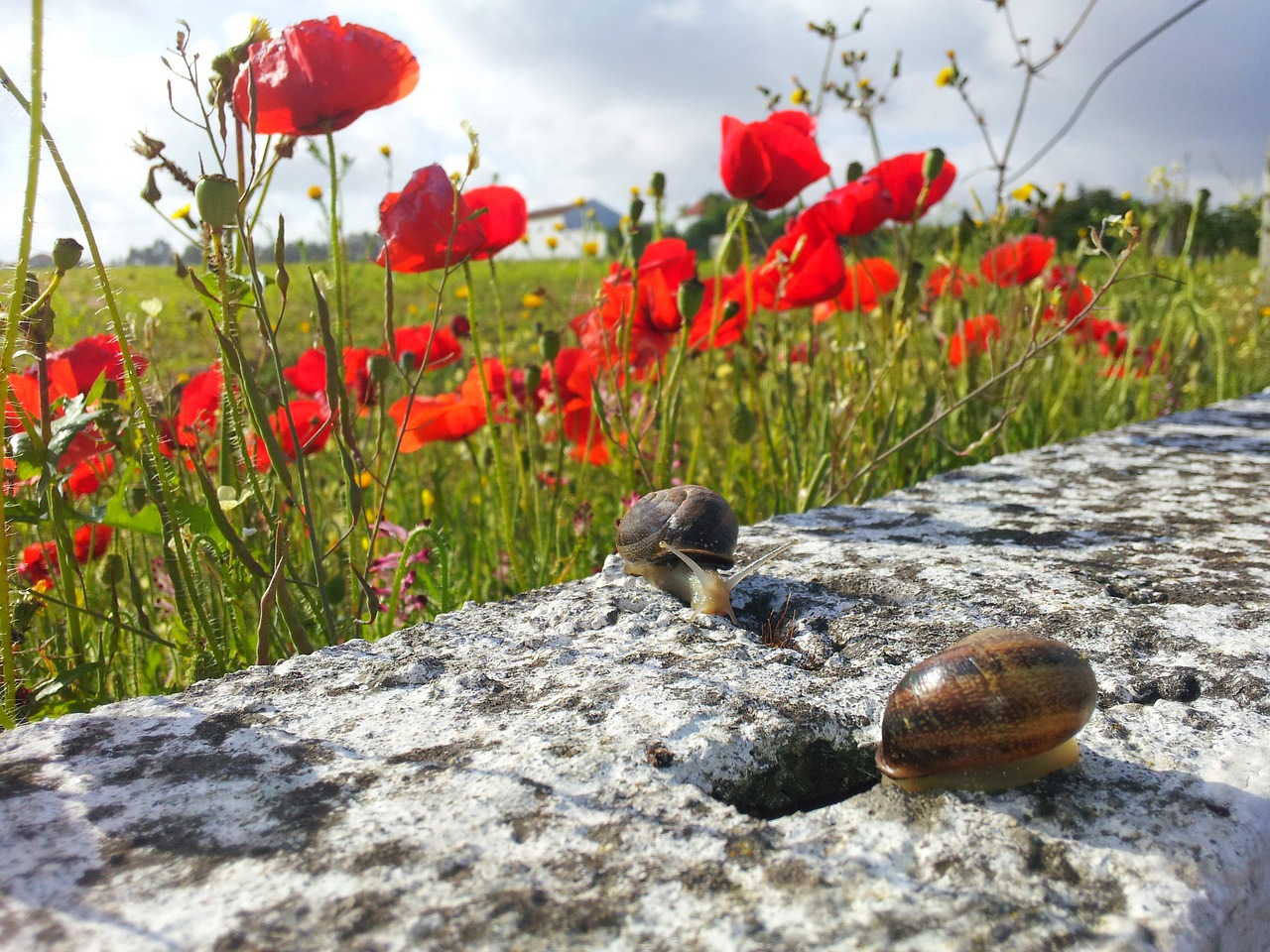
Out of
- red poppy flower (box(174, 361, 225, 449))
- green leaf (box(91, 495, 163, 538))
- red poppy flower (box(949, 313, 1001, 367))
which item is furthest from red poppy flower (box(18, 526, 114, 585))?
red poppy flower (box(949, 313, 1001, 367))

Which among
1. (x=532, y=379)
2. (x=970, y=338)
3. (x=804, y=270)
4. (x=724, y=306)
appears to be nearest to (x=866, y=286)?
(x=970, y=338)

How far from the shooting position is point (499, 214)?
1719 millimetres

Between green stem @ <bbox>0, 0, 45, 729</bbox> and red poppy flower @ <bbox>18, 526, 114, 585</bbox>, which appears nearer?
green stem @ <bbox>0, 0, 45, 729</bbox>

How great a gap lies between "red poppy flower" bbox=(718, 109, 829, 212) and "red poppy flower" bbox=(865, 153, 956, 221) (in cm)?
21

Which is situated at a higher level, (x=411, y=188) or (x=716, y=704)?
(x=411, y=188)

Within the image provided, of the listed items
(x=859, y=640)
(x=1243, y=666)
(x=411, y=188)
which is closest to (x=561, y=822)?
(x=859, y=640)

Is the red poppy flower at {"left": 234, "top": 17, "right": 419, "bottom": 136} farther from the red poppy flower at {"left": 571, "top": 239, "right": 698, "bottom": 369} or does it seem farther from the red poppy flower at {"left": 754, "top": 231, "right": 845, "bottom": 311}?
the red poppy flower at {"left": 754, "top": 231, "right": 845, "bottom": 311}

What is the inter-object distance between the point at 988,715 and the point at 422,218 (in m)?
1.10

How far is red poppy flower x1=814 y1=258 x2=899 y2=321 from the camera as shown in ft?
7.98

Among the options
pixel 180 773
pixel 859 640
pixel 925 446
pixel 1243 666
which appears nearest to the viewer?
pixel 180 773

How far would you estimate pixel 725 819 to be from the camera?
2.51 ft

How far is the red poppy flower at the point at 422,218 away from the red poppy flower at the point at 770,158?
0.67m

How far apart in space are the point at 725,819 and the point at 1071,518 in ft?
3.37

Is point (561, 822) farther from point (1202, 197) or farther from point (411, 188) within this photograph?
point (1202, 197)
